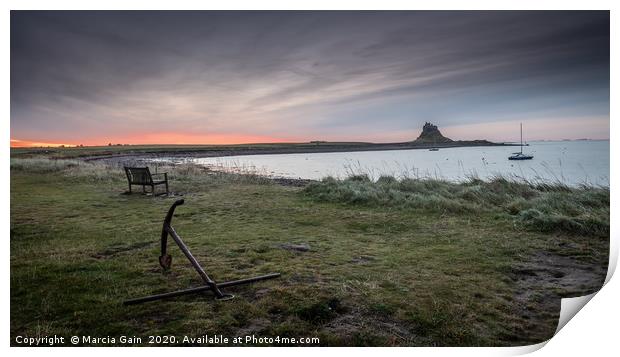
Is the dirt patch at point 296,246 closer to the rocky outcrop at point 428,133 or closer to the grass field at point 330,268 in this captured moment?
the grass field at point 330,268

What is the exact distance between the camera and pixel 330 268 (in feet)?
14.8

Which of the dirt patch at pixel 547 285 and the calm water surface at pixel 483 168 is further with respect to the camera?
the calm water surface at pixel 483 168

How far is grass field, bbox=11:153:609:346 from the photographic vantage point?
10.5 feet

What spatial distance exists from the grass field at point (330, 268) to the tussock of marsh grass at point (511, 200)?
5 cm

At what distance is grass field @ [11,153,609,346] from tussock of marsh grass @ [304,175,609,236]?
46 mm

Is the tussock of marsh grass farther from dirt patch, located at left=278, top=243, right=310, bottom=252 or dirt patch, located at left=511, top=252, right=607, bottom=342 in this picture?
dirt patch, located at left=278, top=243, right=310, bottom=252

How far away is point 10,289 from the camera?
12.6 ft

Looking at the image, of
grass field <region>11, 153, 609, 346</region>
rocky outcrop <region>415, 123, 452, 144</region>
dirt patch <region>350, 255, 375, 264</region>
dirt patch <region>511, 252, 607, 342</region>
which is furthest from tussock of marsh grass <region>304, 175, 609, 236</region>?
dirt patch <region>350, 255, 375, 264</region>

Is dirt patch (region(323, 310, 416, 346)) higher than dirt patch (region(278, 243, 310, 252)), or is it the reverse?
dirt patch (region(278, 243, 310, 252))

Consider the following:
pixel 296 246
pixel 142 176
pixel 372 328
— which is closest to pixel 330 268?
pixel 296 246

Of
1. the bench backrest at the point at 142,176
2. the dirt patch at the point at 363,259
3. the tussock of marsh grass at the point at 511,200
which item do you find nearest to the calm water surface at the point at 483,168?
the tussock of marsh grass at the point at 511,200

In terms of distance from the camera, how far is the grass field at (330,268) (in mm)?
3197
